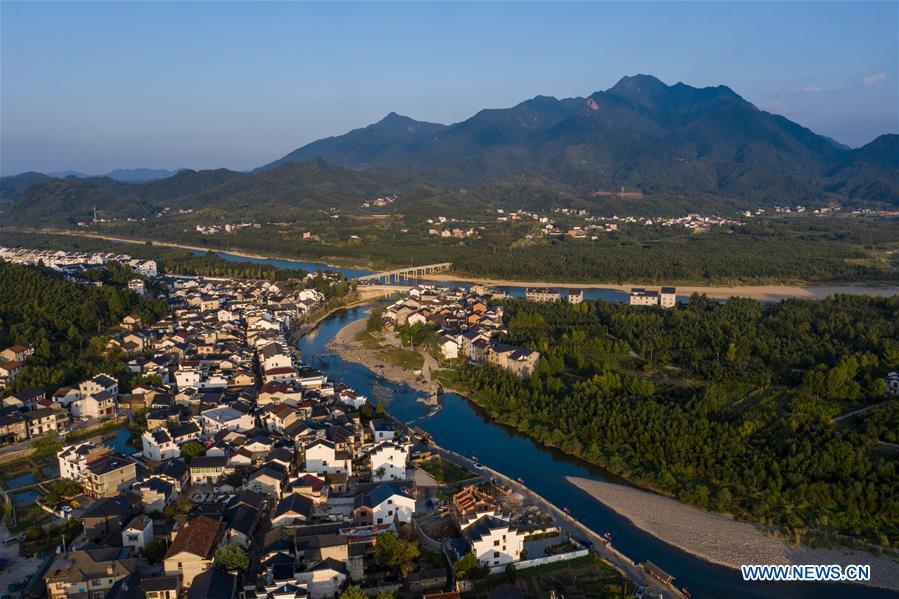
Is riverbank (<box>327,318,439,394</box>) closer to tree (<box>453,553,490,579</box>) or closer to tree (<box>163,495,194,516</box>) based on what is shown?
tree (<box>163,495,194,516</box>)

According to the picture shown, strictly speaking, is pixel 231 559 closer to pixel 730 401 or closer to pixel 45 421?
pixel 45 421

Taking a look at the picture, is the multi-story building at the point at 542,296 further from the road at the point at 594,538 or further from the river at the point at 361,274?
the road at the point at 594,538

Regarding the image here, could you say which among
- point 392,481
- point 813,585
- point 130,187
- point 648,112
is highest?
point 648,112

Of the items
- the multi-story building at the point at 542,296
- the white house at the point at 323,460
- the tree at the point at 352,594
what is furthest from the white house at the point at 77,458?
the multi-story building at the point at 542,296

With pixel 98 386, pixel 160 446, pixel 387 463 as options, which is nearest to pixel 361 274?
pixel 98 386

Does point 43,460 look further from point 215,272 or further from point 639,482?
point 215,272

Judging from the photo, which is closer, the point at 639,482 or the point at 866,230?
the point at 639,482

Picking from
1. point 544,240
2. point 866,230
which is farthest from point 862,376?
point 866,230
